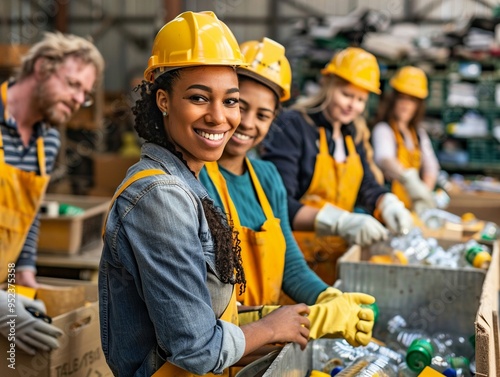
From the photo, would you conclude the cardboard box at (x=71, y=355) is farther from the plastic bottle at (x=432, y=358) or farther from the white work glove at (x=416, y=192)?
the white work glove at (x=416, y=192)

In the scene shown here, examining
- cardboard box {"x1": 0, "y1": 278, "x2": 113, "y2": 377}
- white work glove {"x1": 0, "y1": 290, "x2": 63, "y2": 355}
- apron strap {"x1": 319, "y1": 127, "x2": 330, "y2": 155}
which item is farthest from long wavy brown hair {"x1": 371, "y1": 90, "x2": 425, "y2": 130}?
white work glove {"x1": 0, "y1": 290, "x2": 63, "y2": 355}

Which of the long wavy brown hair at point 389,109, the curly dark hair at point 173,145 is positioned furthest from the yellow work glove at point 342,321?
the long wavy brown hair at point 389,109

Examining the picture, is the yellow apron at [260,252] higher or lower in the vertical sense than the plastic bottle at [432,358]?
higher

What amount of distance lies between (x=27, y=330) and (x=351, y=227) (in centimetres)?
139

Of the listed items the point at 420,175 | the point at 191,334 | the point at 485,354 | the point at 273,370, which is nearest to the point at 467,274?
the point at 485,354

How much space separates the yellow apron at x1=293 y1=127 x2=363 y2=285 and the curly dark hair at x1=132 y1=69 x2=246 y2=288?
58.8 inches

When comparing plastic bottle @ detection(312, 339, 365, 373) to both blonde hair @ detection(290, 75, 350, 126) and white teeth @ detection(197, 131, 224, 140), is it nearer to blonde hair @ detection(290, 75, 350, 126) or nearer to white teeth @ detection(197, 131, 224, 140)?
white teeth @ detection(197, 131, 224, 140)

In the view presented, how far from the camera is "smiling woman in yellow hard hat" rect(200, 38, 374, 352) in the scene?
2.22 meters

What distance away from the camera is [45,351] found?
216cm

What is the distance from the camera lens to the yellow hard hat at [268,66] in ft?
7.66

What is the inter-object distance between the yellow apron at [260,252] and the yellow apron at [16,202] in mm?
1017

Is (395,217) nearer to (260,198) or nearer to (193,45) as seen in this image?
(260,198)

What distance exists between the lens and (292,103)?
12.9 ft

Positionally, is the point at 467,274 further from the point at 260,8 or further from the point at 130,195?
the point at 260,8
